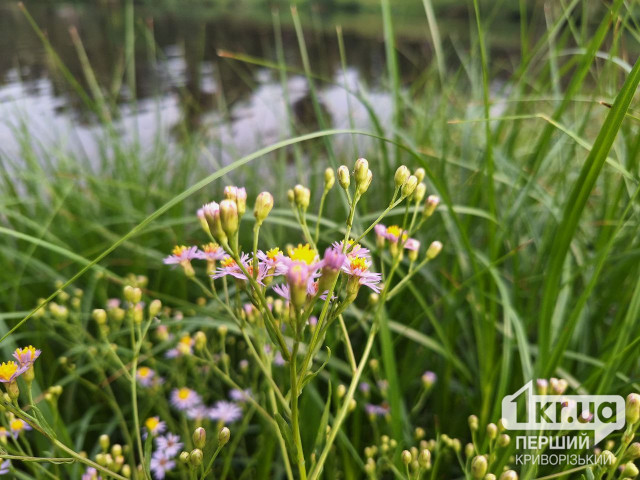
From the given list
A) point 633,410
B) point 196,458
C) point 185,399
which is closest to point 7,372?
point 196,458

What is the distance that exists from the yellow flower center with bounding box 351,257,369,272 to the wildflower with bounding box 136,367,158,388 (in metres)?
0.78

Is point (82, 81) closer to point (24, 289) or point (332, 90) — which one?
point (332, 90)

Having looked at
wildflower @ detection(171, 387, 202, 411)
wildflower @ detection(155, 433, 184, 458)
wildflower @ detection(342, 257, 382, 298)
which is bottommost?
wildflower @ detection(155, 433, 184, 458)

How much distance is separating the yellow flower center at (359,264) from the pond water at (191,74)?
721 mm

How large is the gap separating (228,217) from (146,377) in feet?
2.94

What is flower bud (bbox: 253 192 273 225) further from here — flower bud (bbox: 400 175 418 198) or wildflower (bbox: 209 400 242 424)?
wildflower (bbox: 209 400 242 424)

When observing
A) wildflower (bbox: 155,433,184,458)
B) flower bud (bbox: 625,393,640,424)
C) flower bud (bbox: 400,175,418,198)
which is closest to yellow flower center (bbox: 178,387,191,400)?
wildflower (bbox: 155,433,184,458)

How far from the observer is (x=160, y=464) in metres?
1.09

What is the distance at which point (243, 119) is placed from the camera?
14.4 feet

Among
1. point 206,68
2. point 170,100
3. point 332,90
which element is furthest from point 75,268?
point 206,68

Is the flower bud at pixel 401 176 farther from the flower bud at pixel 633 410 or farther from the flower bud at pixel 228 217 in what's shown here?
the flower bud at pixel 633 410

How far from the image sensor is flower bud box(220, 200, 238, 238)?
0.50 metres

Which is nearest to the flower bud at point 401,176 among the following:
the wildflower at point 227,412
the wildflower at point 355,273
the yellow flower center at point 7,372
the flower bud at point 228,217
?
the wildflower at point 355,273

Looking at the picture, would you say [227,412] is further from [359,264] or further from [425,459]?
[359,264]
